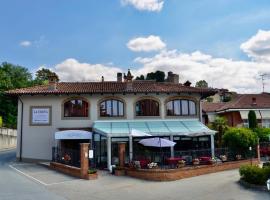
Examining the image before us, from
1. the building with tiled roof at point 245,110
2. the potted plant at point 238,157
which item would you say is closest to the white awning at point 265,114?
the building with tiled roof at point 245,110

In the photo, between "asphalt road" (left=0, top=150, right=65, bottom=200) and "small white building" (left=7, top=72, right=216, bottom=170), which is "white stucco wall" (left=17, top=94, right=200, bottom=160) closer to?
"small white building" (left=7, top=72, right=216, bottom=170)

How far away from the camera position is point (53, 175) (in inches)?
966

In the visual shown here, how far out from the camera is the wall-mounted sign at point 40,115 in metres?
33.2

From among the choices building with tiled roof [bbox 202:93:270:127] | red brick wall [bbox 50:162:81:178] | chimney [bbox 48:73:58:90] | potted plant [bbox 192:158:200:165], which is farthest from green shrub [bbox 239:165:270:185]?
building with tiled roof [bbox 202:93:270:127]

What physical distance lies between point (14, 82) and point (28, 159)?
143 feet

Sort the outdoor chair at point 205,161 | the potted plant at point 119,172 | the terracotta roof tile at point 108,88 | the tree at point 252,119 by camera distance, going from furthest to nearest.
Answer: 1. the tree at point 252,119
2. the terracotta roof tile at point 108,88
3. the outdoor chair at point 205,161
4. the potted plant at point 119,172

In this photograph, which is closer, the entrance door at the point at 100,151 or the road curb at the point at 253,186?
the road curb at the point at 253,186

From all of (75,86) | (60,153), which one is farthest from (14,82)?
(60,153)

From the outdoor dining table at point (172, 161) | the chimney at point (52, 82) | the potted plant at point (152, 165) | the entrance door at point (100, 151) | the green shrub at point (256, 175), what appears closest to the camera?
the green shrub at point (256, 175)

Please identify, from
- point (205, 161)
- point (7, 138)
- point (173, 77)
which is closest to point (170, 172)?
point (205, 161)

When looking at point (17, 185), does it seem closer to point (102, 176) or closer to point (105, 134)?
point (102, 176)

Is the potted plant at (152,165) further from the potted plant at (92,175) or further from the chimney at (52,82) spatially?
the chimney at (52,82)

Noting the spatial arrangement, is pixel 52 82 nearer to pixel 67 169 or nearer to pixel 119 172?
pixel 67 169

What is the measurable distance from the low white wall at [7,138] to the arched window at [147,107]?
88.3 feet
